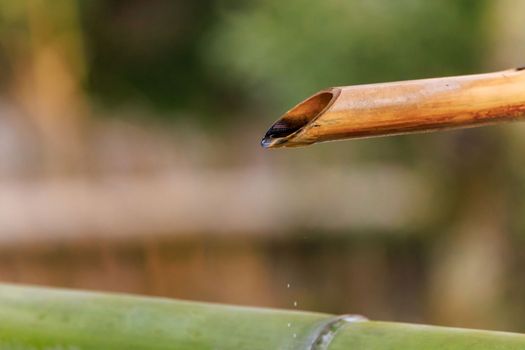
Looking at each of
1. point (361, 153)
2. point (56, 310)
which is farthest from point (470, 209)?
point (56, 310)

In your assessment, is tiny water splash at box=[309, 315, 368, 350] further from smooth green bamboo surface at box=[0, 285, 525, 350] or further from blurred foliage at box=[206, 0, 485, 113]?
blurred foliage at box=[206, 0, 485, 113]

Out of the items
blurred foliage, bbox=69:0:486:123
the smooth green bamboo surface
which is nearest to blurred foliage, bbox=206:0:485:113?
blurred foliage, bbox=69:0:486:123

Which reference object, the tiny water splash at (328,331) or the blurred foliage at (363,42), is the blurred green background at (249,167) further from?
the tiny water splash at (328,331)

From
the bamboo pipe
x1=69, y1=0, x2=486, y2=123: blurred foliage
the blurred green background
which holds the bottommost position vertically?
the blurred green background

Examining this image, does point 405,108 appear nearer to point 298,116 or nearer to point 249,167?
point 298,116

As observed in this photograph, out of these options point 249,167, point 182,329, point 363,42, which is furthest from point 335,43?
point 182,329

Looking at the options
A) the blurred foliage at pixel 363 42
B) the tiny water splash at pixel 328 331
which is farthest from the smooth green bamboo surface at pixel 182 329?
the blurred foliage at pixel 363 42
